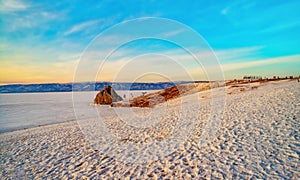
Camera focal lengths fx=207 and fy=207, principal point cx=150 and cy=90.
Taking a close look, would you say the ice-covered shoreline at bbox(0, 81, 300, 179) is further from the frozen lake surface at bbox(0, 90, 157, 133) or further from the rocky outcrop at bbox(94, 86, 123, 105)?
the rocky outcrop at bbox(94, 86, 123, 105)

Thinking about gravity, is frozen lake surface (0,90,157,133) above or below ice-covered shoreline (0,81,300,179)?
below

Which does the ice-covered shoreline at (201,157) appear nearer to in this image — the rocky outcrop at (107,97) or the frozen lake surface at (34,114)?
the frozen lake surface at (34,114)

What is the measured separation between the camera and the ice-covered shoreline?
6361 mm

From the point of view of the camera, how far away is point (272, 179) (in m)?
5.70

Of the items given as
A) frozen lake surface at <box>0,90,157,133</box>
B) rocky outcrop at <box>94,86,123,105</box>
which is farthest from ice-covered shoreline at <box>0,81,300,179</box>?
rocky outcrop at <box>94,86,123,105</box>

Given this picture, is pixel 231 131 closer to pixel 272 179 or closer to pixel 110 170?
pixel 272 179

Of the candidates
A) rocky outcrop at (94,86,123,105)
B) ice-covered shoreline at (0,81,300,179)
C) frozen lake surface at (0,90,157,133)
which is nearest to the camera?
ice-covered shoreline at (0,81,300,179)

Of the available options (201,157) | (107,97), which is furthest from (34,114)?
(201,157)

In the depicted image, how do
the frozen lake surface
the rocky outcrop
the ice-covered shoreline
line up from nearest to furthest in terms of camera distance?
the ice-covered shoreline
the frozen lake surface
the rocky outcrop

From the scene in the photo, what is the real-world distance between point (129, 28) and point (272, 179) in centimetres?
860

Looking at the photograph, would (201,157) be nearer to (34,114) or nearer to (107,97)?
(34,114)

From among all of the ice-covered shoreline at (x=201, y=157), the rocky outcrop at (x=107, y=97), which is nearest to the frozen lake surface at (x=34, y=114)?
the rocky outcrop at (x=107, y=97)

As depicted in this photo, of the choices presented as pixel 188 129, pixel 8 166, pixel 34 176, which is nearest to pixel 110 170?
pixel 34 176

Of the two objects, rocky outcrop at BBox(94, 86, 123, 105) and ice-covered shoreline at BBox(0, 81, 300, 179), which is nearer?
ice-covered shoreline at BBox(0, 81, 300, 179)
